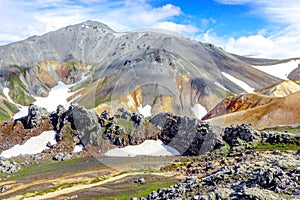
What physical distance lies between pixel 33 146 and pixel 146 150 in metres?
33.4

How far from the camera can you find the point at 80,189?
2889 inches

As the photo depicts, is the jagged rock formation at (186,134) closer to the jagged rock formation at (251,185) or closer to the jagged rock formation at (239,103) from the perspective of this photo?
the jagged rock formation at (251,185)

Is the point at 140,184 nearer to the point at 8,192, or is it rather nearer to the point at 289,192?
the point at 8,192

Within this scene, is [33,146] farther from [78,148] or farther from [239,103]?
[239,103]

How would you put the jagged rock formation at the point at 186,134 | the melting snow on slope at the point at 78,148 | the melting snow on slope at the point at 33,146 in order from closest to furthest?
1. the jagged rock formation at the point at 186,134
2. the melting snow on slope at the point at 78,148
3. the melting snow on slope at the point at 33,146

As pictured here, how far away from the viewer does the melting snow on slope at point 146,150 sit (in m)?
110

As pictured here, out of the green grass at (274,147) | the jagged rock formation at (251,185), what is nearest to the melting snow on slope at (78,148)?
the green grass at (274,147)

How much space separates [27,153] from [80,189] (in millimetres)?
46782

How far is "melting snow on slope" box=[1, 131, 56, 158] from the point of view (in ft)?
377

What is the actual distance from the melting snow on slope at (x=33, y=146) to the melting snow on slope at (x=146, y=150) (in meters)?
20.2

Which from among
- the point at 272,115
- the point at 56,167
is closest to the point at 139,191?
the point at 56,167

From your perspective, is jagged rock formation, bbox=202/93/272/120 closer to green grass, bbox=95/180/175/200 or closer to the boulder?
the boulder

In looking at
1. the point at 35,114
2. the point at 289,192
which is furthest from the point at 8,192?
the point at 289,192

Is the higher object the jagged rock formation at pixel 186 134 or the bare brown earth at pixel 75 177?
the jagged rock formation at pixel 186 134
